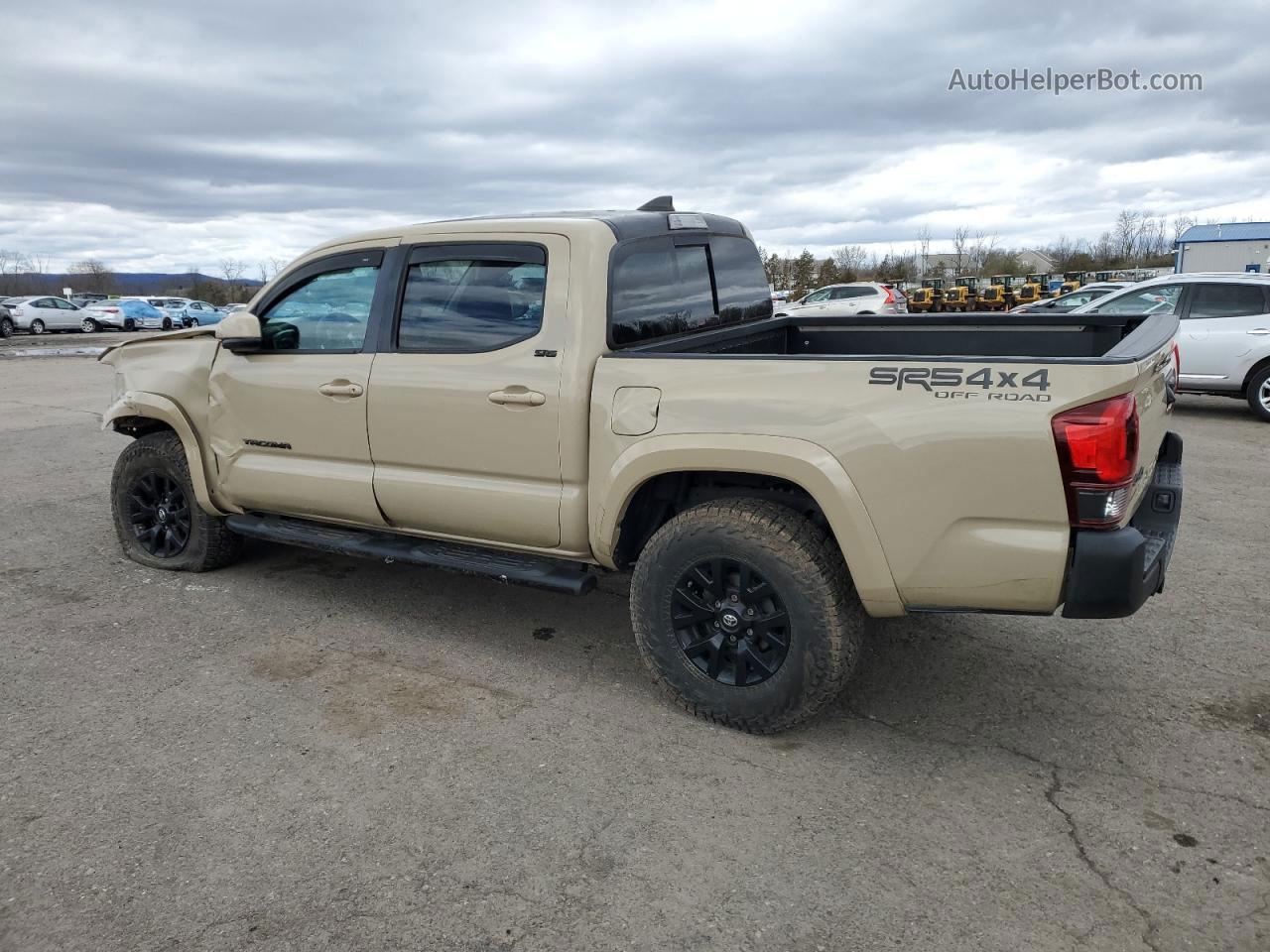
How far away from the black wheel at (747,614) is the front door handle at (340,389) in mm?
1607

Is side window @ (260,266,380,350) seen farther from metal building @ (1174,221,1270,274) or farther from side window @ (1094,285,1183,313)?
metal building @ (1174,221,1270,274)

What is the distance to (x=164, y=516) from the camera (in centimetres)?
538

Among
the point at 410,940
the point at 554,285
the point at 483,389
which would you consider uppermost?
the point at 554,285

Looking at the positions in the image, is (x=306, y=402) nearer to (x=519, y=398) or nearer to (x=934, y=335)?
(x=519, y=398)

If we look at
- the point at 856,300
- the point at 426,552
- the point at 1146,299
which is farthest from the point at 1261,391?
the point at 856,300

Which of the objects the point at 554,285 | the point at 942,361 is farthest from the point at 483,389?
the point at 942,361

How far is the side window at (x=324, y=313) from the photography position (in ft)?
14.2

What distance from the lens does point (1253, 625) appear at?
439 centimetres

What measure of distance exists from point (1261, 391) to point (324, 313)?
10.8 metres

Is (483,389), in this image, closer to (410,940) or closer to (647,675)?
(647,675)

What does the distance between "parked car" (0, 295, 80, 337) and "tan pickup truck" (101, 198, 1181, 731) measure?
35737 mm

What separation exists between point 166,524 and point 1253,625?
5803 millimetres

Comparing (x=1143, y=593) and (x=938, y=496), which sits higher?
(x=938, y=496)

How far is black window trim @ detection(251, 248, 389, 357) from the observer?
14.0 ft
